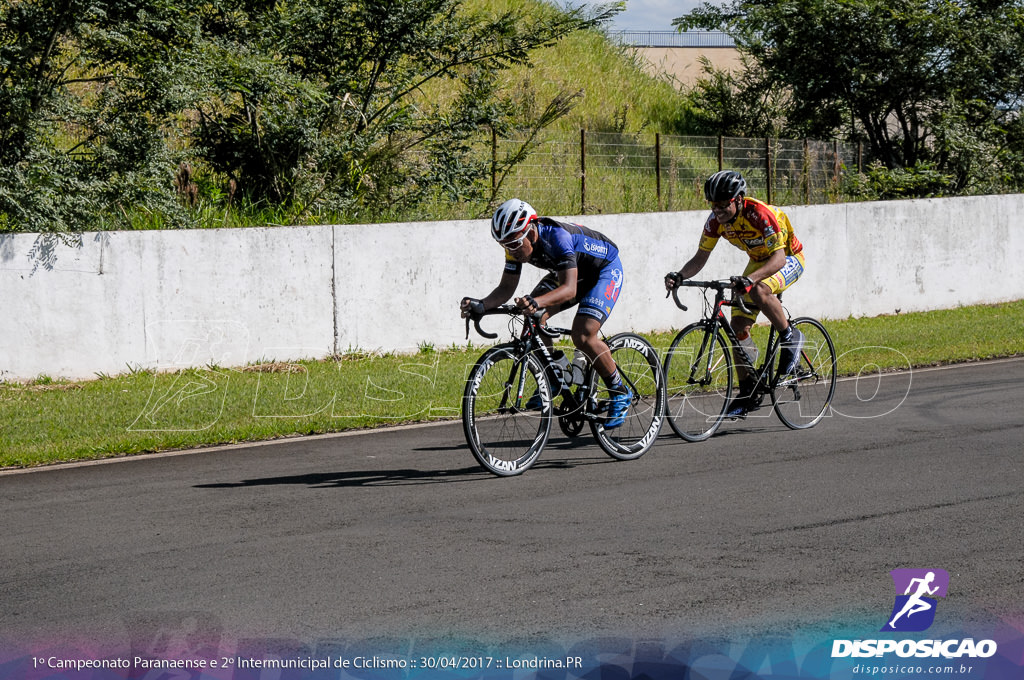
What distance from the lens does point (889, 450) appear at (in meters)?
8.51

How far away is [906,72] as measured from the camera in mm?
24094

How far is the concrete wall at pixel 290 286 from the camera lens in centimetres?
1198

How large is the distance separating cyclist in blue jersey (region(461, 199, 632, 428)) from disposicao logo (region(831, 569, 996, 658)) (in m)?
3.14

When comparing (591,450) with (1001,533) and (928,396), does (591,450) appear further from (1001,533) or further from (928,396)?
(928,396)

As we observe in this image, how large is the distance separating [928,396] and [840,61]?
14.9 meters

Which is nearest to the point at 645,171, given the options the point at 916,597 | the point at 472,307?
the point at 472,307

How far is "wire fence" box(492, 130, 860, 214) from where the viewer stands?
17.1 m

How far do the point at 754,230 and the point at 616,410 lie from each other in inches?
75.6

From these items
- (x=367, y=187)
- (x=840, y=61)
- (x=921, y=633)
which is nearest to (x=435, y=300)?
(x=367, y=187)

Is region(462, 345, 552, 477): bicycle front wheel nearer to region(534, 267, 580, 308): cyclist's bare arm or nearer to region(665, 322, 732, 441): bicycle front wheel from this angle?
region(534, 267, 580, 308): cyclist's bare arm

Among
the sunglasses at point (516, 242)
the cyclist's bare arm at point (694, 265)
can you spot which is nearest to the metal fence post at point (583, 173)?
the cyclist's bare arm at point (694, 265)

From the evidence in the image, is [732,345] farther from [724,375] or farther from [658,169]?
[658,169]

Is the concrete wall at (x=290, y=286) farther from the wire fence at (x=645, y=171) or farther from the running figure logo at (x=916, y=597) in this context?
the running figure logo at (x=916, y=597)

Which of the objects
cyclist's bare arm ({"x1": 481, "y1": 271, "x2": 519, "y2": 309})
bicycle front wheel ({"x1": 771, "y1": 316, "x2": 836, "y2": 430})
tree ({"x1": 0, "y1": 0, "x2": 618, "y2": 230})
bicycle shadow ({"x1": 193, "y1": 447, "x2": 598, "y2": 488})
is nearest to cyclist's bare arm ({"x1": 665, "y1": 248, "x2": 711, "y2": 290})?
bicycle front wheel ({"x1": 771, "y1": 316, "x2": 836, "y2": 430})
